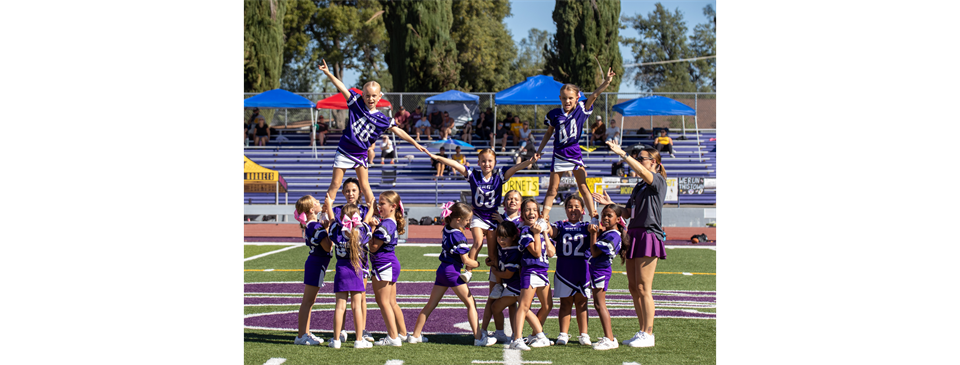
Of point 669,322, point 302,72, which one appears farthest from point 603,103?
point 302,72

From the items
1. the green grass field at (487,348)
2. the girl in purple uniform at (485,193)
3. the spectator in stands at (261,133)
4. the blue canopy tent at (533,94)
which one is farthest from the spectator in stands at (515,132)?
the girl in purple uniform at (485,193)

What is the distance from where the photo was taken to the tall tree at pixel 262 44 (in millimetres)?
32438

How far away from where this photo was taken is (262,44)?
33062 mm

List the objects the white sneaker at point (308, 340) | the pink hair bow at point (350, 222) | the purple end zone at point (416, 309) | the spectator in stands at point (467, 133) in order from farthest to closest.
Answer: the spectator in stands at point (467, 133), the purple end zone at point (416, 309), the white sneaker at point (308, 340), the pink hair bow at point (350, 222)

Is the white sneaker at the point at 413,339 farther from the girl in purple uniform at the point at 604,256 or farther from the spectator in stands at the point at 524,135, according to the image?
the spectator in stands at the point at 524,135

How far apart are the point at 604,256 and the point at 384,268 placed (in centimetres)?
199

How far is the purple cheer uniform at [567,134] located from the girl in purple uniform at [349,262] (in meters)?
2.55

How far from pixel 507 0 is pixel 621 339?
4767 cm

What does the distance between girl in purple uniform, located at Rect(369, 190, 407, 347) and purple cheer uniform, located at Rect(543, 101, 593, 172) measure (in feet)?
7.04

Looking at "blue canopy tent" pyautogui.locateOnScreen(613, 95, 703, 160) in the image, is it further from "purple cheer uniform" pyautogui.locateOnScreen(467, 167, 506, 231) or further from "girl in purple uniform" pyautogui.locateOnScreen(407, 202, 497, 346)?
"girl in purple uniform" pyautogui.locateOnScreen(407, 202, 497, 346)

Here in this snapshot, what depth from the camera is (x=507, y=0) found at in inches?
2066

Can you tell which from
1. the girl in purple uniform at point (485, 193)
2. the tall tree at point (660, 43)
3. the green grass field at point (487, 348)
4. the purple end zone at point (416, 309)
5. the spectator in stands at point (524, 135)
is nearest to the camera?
the green grass field at point (487, 348)

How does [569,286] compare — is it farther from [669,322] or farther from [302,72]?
[302,72]

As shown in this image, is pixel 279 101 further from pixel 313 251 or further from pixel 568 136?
pixel 313 251
